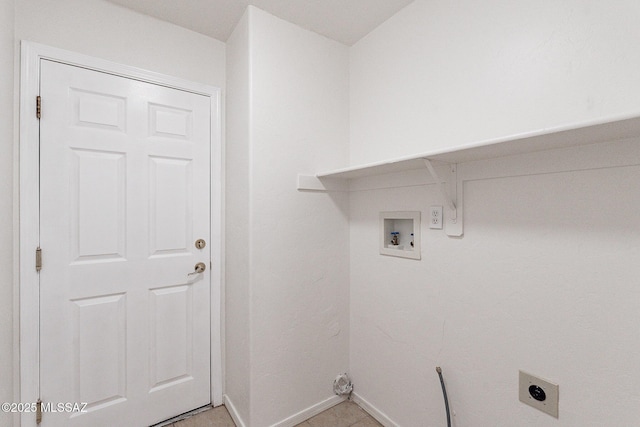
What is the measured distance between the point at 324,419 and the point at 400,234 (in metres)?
1.18

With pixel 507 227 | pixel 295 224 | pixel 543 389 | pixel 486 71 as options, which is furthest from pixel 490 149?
pixel 295 224

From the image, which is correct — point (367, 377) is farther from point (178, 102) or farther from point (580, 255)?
point (178, 102)

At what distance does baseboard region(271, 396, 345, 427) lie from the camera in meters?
1.63

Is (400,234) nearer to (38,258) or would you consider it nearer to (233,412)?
(233,412)

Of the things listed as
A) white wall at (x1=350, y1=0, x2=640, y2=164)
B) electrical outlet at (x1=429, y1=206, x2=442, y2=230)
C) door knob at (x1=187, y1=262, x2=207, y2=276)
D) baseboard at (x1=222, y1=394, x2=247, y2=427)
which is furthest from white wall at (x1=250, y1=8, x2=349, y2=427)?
electrical outlet at (x1=429, y1=206, x2=442, y2=230)

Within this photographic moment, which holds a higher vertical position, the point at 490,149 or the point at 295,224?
the point at 490,149

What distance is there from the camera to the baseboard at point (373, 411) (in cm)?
162

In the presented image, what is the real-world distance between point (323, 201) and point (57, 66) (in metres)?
1.49

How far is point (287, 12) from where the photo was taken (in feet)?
5.23

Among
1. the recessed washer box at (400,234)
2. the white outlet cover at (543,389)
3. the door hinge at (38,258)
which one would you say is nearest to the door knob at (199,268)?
the door hinge at (38,258)

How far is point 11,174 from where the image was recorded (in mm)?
1273

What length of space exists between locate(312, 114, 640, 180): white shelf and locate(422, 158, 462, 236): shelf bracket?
0.27 ft

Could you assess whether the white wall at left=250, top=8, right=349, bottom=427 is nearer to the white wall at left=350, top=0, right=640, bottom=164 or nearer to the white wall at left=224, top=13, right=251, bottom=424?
the white wall at left=224, top=13, right=251, bottom=424

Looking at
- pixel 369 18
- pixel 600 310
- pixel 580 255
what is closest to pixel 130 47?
pixel 369 18
